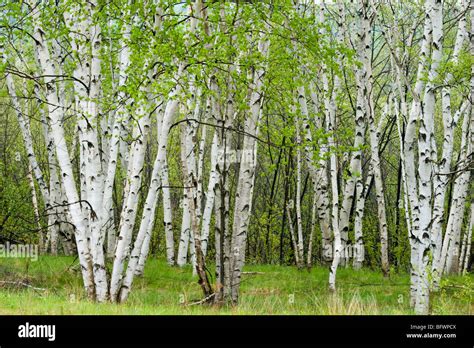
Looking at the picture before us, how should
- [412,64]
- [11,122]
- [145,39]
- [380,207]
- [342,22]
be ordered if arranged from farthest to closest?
[11,122] < [412,64] < [380,207] < [342,22] < [145,39]

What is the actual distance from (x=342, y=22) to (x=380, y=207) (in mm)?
5486

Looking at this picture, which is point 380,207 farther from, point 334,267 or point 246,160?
point 246,160

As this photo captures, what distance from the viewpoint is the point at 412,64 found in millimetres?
22719

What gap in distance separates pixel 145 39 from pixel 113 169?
10.3ft

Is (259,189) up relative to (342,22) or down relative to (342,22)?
down

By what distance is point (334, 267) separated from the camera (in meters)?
14.2
